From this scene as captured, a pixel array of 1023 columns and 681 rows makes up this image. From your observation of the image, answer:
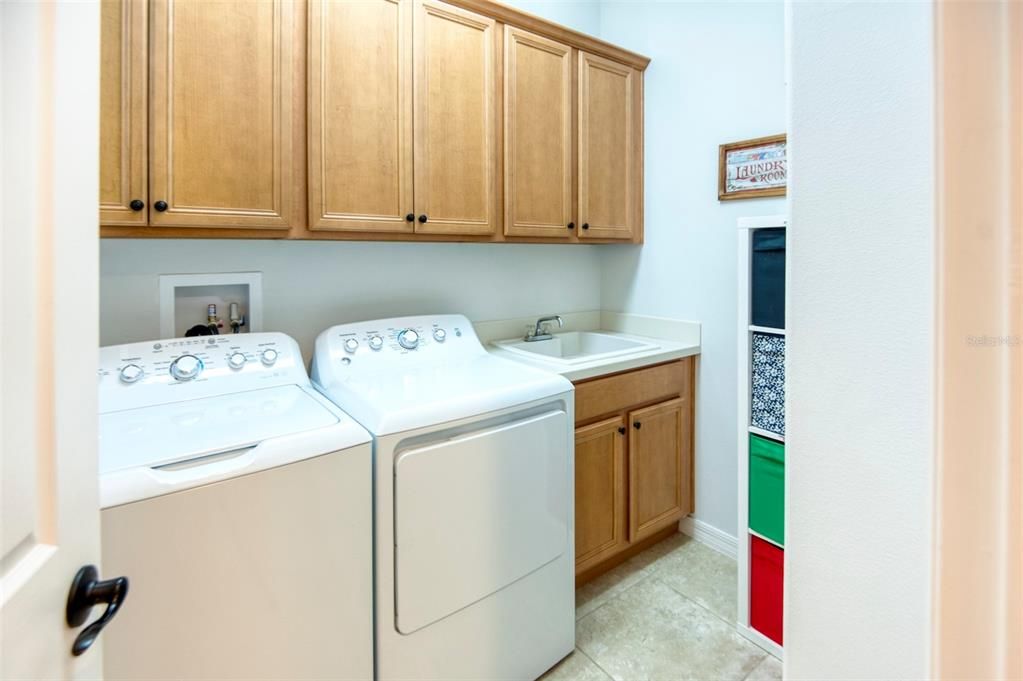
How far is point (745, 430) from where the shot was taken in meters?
1.81

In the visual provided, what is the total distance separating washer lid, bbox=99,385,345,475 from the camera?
1.07 meters

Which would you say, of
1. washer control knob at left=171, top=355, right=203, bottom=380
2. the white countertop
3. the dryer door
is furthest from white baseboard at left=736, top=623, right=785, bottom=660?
washer control knob at left=171, top=355, right=203, bottom=380

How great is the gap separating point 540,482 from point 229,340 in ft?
3.47

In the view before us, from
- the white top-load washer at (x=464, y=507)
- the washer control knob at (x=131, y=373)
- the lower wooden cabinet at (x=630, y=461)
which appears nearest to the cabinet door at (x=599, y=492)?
the lower wooden cabinet at (x=630, y=461)

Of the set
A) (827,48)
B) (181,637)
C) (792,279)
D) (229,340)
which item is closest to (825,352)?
(792,279)

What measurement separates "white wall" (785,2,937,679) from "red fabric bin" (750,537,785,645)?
116cm

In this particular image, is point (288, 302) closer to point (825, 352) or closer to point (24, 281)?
point (24, 281)

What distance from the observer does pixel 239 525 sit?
42.6 inches

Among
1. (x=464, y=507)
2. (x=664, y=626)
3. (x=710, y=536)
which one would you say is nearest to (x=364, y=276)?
(x=464, y=507)

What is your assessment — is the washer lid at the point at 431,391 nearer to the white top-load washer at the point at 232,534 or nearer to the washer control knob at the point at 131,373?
the white top-load washer at the point at 232,534

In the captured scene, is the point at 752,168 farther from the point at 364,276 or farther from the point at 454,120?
the point at 364,276

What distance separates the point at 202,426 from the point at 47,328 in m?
0.76

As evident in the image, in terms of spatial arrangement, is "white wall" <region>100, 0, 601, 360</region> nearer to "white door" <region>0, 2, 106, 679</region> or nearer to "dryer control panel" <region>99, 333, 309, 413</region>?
"dryer control panel" <region>99, 333, 309, 413</region>

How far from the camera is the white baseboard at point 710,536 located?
92.4 inches
